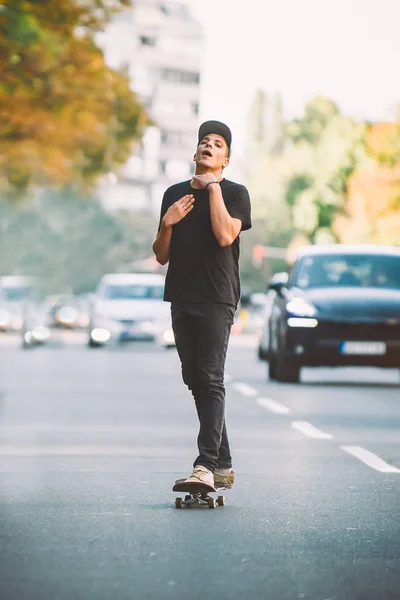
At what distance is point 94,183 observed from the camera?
41688 mm

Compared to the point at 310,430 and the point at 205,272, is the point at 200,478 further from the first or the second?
the point at 310,430

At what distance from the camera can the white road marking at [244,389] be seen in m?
19.2

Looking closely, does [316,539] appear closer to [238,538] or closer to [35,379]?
[238,538]

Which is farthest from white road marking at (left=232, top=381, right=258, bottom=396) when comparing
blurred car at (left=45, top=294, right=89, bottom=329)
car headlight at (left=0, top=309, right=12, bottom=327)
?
blurred car at (left=45, top=294, right=89, bottom=329)

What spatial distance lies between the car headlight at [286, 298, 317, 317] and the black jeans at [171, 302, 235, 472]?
38.5 ft

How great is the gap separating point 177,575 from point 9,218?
95.9 meters

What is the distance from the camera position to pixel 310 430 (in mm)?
13836

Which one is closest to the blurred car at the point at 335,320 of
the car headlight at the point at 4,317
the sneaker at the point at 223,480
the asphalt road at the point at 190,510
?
the asphalt road at the point at 190,510

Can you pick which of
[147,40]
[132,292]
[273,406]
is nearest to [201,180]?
[273,406]

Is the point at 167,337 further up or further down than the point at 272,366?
further down

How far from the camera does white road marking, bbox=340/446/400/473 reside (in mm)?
10664

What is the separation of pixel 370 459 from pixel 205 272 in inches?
126

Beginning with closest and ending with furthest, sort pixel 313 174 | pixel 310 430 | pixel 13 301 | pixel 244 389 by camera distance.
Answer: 1. pixel 310 430
2. pixel 244 389
3. pixel 13 301
4. pixel 313 174

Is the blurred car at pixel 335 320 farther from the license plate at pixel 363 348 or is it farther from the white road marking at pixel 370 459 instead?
the white road marking at pixel 370 459
